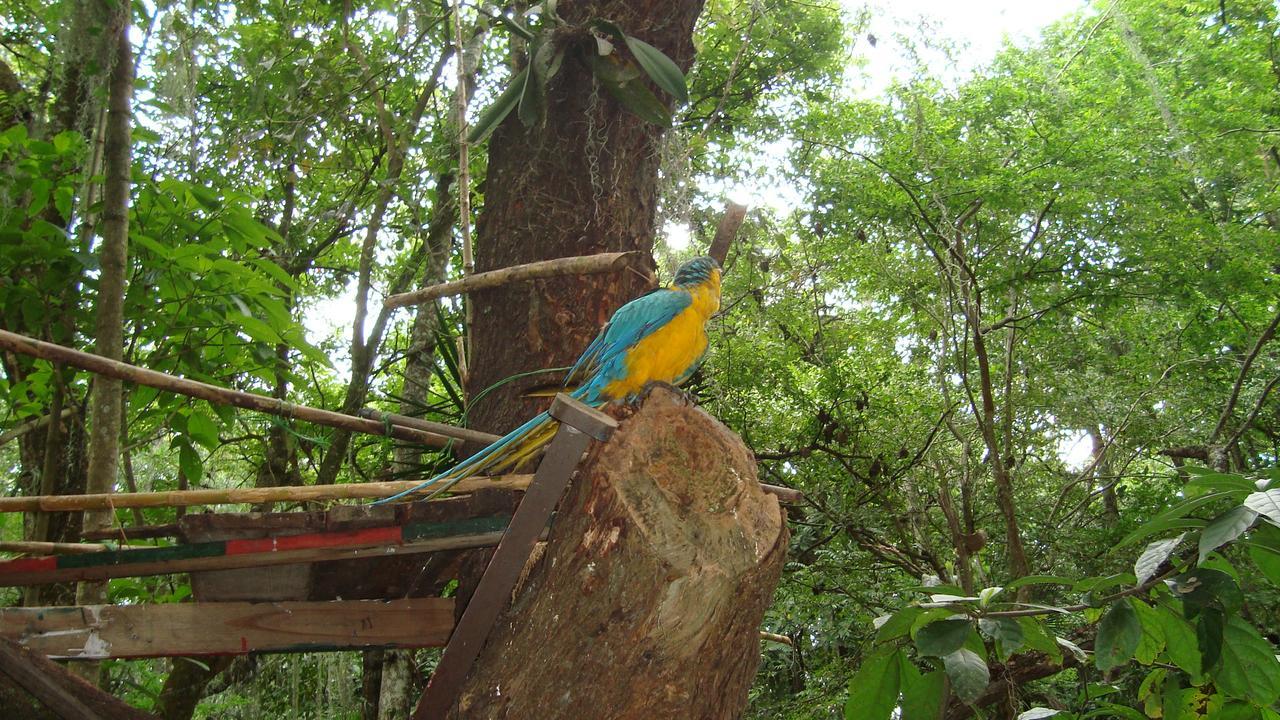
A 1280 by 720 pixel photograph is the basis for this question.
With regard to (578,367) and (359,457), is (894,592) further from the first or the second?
(359,457)

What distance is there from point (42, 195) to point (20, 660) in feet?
6.18

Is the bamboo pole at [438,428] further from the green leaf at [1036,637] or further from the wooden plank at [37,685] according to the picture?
the green leaf at [1036,637]

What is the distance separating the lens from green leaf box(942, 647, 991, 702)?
1.75 m

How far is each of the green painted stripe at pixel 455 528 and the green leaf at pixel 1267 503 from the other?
1405mm

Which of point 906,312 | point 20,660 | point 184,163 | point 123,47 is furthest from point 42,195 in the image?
point 906,312

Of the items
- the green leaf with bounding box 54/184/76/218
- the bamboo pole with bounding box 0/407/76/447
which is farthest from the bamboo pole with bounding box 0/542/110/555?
the bamboo pole with bounding box 0/407/76/447

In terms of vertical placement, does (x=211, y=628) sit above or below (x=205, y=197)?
below

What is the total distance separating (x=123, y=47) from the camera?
2.89 meters

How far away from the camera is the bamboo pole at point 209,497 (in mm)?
1737

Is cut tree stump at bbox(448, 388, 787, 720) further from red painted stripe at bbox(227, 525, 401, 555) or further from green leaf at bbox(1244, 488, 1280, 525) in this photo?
green leaf at bbox(1244, 488, 1280, 525)

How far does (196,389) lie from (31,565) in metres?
0.53

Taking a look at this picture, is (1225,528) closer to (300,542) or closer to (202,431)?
(300,542)

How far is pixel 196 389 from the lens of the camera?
2.16 m

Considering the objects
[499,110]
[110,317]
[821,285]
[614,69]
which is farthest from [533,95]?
[821,285]
